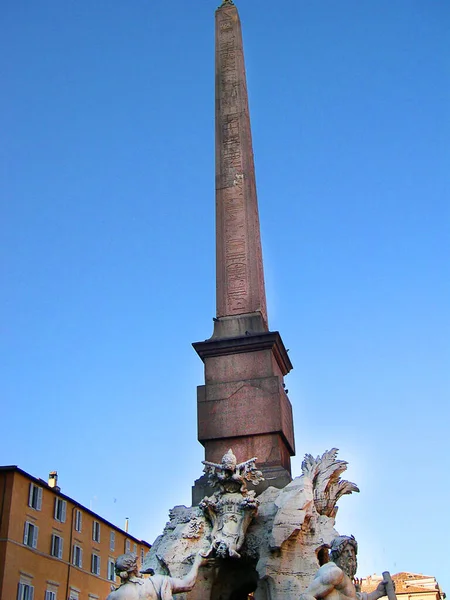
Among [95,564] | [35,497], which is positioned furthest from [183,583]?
[95,564]

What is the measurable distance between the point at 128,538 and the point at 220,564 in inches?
1046

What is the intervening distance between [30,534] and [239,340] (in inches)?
751

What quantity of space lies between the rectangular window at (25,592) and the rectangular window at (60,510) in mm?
2864

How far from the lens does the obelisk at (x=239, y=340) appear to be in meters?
9.12

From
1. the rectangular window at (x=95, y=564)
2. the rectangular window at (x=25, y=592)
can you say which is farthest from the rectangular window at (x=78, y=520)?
the rectangular window at (x=25, y=592)

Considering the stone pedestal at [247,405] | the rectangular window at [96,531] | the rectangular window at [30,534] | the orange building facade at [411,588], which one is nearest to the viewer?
the stone pedestal at [247,405]

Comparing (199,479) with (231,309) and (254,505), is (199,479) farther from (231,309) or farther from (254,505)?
(231,309)

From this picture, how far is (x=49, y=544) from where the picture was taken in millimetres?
27000

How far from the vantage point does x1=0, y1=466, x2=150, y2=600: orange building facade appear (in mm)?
24766

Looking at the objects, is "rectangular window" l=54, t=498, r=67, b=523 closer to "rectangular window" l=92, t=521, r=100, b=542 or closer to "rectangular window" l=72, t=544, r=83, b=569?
"rectangular window" l=72, t=544, r=83, b=569

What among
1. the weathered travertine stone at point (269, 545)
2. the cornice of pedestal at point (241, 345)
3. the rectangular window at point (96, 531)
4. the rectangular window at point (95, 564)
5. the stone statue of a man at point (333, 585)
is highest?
the rectangular window at point (96, 531)

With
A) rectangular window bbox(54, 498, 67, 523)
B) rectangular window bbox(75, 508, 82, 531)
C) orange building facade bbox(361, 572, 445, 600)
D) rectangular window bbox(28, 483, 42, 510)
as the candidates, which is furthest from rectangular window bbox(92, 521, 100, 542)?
orange building facade bbox(361, 572, 445, 600)

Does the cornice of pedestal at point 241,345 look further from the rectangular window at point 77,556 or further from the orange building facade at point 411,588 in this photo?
the orange building facade at point 411,588

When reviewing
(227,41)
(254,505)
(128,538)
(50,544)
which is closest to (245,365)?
(254,505)
